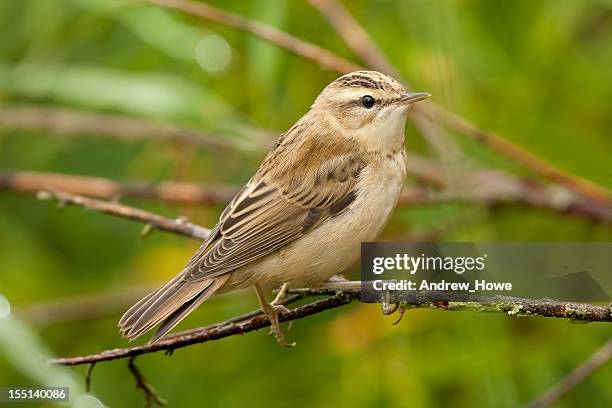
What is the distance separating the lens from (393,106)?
159 inches

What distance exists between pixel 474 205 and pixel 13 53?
10.2 ft

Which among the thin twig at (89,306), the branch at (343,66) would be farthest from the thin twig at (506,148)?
the thin twig at (89,306)

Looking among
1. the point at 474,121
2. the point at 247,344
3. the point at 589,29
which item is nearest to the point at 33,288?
the point at 247,344

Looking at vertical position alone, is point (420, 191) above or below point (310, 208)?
above

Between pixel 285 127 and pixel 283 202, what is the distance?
219 cm

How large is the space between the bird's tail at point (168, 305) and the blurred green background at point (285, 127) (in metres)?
1.42

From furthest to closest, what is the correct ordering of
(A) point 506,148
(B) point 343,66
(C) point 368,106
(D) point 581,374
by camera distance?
1. (A) point 506,148
2. (B) point 343,66
3. (D) point 581,374
4. (C) point 368,106

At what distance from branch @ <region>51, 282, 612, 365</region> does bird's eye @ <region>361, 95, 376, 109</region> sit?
2.77 ft

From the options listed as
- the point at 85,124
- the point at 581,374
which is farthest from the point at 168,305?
the point at 85,124

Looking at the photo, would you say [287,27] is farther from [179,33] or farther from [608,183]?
[608,183]

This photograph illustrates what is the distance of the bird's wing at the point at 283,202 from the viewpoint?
381 cm

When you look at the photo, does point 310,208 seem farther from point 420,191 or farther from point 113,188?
point 113,188

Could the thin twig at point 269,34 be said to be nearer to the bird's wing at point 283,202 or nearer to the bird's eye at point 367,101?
the bird's eye at point 367,101

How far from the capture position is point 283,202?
3961mm
